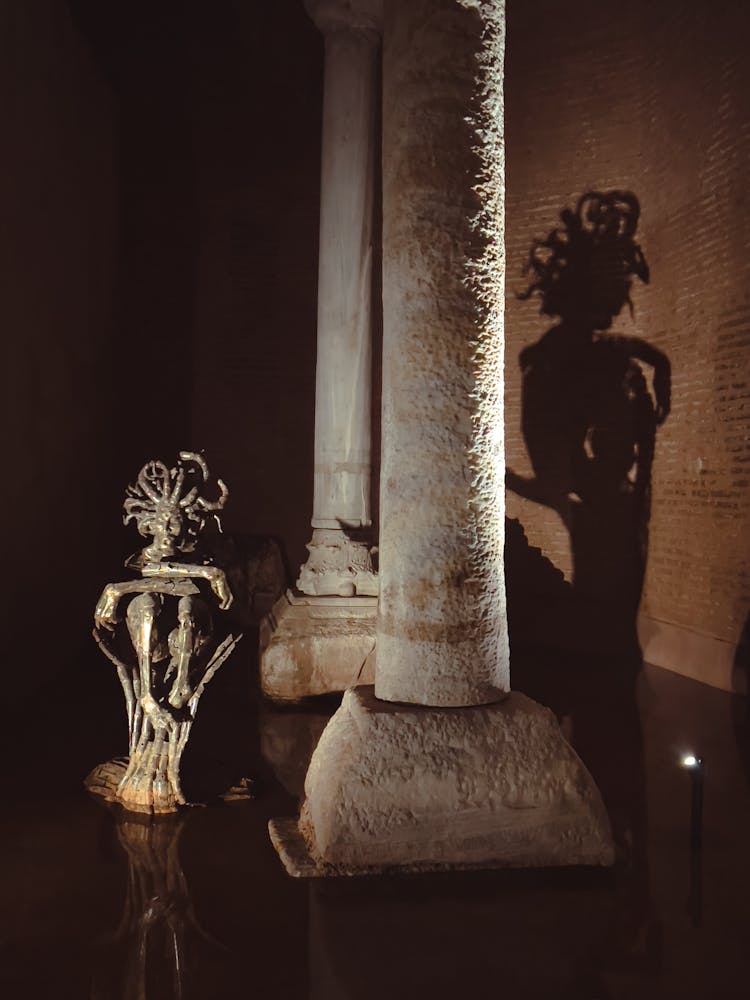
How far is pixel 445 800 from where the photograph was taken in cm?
306

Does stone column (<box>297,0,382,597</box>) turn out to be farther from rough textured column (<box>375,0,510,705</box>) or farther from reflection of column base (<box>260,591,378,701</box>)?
rough textured column (<box>375,0,510,705</box>)

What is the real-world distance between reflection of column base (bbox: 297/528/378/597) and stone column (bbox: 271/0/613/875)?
8.09 ft

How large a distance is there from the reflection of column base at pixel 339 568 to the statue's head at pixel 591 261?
3446mm

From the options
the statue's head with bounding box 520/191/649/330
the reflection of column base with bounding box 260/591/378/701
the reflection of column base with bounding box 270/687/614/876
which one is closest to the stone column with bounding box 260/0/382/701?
the reflection of column base with bounding box 260/591/378/701

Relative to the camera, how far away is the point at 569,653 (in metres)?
7.74

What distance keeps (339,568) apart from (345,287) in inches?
81.1

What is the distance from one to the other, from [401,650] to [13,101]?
409 centimetres

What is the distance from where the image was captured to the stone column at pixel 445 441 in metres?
3.19

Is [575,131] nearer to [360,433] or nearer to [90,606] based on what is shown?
[360,433]

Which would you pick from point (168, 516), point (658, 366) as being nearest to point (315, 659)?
point (168, 516)

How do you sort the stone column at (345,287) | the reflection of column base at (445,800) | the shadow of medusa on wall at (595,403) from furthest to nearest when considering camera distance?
the shadow of medusa on wall at (595,403)
the stone column at (345,287)
the reflection of column base at (445,800)

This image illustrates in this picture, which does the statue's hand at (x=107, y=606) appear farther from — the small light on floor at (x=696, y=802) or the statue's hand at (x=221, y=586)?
the small light on floor at (x=696, y=802)

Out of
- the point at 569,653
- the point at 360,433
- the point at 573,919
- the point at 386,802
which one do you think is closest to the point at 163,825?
the point at 386,802

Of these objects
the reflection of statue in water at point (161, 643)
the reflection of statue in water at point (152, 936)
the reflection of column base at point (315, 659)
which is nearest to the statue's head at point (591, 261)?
the reflection of column base at point (315, 659)
